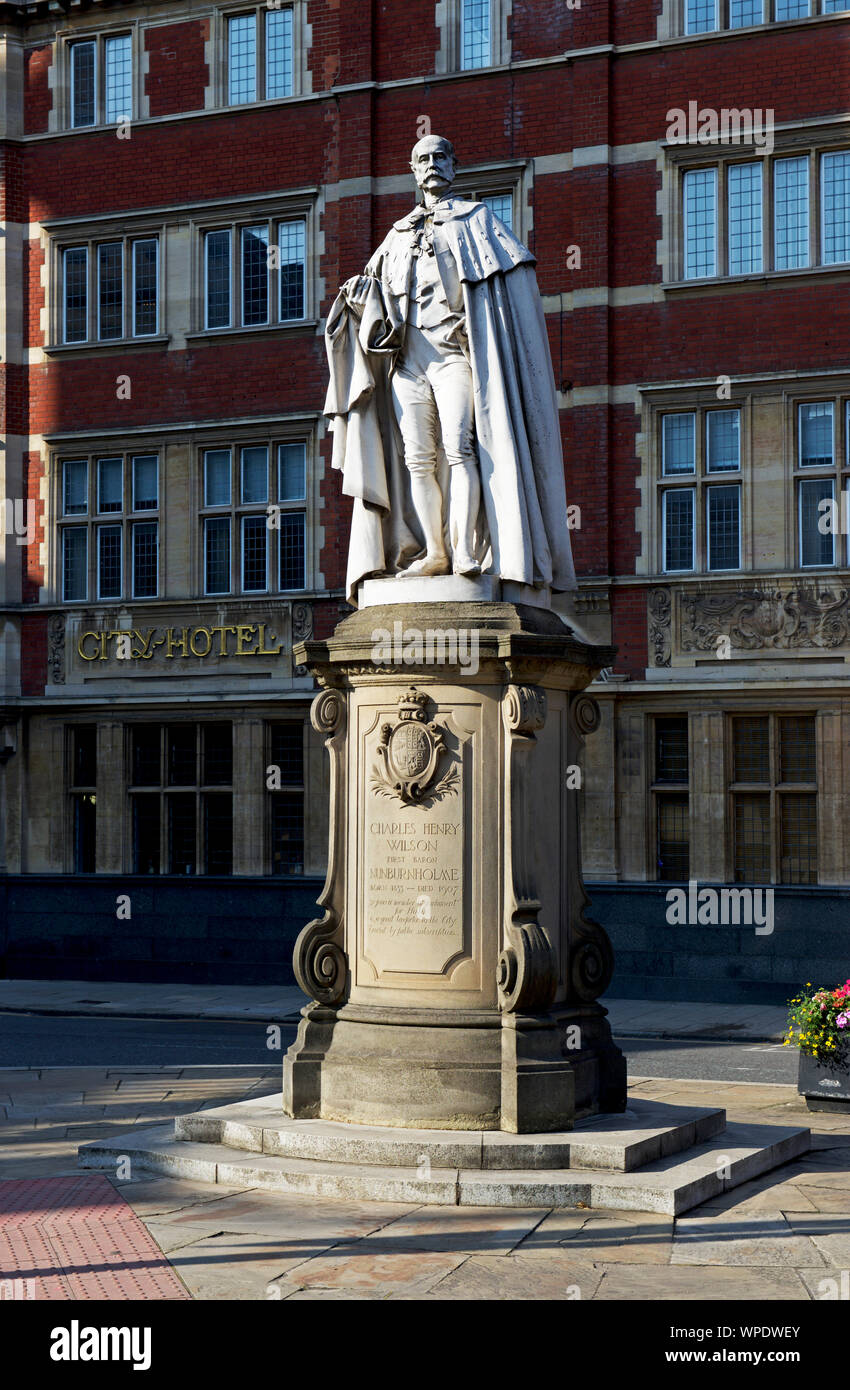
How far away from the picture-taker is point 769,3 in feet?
75.2

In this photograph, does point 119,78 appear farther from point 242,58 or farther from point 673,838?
point 673,838

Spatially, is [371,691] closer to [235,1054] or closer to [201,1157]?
[201,1157]

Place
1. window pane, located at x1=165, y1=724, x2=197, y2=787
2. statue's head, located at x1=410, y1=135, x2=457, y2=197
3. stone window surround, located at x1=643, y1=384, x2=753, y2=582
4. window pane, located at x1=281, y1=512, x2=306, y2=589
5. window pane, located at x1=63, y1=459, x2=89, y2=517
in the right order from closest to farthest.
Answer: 1. statue's head, located at x1=410, y1=135, x2=457, y2=197
2. stone window surround, located at x1=643, y1=384, x2=753, y2=582
3. window pane, located at x1=281, y1=512, x2=306, y2=589
4. window pane, located at x1=165, y1=724, x2=197, y2=787
5. window pane, located at x1=63, y1=459, x2=89, y2=517

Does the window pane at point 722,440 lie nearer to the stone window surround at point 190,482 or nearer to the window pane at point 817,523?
the window pane at point 817,523

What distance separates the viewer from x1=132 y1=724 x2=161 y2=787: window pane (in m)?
26.6

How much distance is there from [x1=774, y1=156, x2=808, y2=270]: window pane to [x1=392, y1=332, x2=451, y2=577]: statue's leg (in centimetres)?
1403

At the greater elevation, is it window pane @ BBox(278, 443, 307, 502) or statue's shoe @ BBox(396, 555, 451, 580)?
window pane @ BBox(278, 443, 307, 502)

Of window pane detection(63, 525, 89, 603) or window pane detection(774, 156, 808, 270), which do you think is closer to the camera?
window pane detection(774, 156, 808, 270)

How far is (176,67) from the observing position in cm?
2688

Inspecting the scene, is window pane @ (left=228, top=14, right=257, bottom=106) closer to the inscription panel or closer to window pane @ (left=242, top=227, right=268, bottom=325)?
window pane @ (left=242, top=227, right=268, bottom=325)

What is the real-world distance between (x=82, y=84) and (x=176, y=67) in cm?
183

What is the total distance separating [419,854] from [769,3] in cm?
1734

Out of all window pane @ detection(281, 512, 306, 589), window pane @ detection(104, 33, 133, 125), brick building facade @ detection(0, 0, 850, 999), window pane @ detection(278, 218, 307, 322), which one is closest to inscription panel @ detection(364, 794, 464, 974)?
brick building facade @ detection(0, 0, 850, 999)
